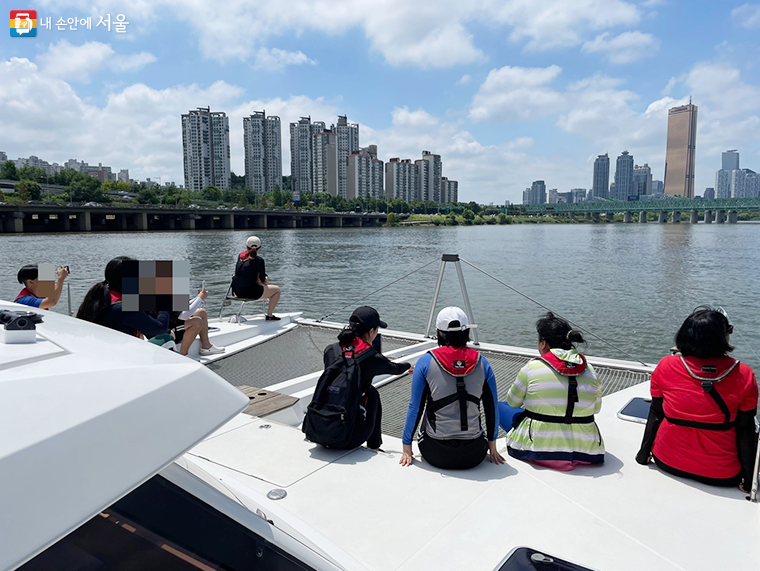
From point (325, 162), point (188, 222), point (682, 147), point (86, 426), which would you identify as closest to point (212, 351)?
point (86, 426)

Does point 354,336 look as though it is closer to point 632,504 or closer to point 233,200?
point 632,504

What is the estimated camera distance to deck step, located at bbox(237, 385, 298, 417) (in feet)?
14.2

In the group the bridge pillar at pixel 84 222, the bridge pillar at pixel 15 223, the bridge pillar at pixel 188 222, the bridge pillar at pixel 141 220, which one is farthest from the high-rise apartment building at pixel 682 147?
the bridge pillar at pixel 15 223

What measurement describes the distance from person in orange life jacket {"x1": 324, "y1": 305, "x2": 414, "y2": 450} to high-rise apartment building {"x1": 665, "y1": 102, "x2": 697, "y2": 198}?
21300 cm

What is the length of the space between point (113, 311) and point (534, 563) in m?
3.23

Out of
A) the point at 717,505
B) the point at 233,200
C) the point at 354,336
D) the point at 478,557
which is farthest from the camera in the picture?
the point at 233,200

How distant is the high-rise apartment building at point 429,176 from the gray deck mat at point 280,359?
185 m

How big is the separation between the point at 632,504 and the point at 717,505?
47 cm

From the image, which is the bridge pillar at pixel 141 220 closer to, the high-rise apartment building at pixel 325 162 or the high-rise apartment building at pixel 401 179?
the high-rise apartment building at pixel 325 162

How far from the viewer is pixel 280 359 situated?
6.46m

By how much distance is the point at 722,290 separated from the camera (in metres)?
20.2

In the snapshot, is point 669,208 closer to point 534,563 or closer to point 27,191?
point 27,191

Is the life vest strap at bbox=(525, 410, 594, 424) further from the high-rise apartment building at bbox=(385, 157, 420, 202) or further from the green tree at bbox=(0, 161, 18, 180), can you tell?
the high-rise apartment building at bbox=(385, 157, 420, 202)

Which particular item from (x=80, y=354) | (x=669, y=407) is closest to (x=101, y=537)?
(x=80, y=354)
